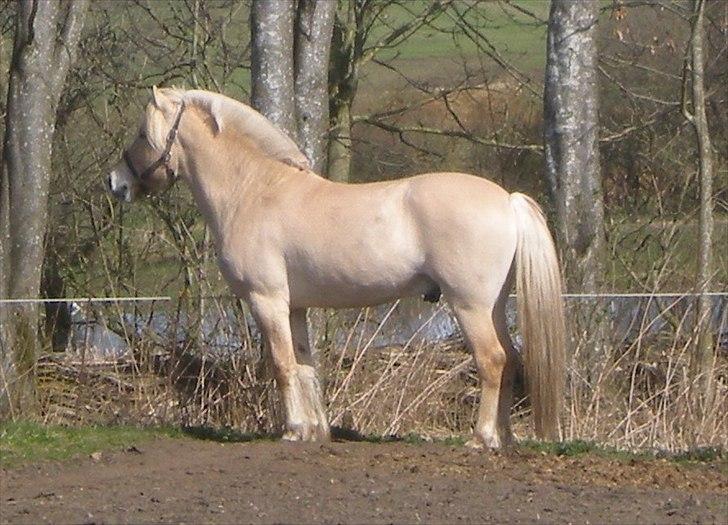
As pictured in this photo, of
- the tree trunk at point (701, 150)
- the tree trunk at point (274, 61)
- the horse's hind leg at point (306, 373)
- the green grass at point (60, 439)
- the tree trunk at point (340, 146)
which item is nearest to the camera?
the green grass at point (60, 439)

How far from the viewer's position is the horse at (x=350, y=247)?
7023mm

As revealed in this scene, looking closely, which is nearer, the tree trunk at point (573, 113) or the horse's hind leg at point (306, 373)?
the horse's hind leg at point (306, 373)

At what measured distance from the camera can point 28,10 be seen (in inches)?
389

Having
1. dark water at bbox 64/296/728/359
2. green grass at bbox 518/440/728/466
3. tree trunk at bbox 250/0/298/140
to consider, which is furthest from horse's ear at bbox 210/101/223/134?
green grass at bbox 518/440/728/466

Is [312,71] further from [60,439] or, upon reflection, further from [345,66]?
[345,66]

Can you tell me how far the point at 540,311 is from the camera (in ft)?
23.3

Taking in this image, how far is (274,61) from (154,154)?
4.21 feet

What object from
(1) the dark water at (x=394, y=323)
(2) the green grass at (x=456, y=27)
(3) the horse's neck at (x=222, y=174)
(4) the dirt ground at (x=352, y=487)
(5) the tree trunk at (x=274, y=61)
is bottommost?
(4) the dirt ground at (x=352, y=487)

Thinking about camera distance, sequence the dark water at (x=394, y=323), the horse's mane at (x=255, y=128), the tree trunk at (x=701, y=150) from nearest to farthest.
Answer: the horse's mane at (x=255, y=128) < the dark water at (x=394, y=323) < the tree trunk at (x=701, y=150)

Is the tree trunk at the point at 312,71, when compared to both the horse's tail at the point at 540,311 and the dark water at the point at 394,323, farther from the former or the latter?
the horse's tail at the point at 540,311

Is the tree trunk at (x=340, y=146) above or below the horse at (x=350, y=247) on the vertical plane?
above

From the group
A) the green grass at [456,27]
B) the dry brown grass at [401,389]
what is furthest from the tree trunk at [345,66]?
the dry brown grass at [401,389]

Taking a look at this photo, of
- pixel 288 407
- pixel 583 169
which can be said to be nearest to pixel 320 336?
pixel 288 407

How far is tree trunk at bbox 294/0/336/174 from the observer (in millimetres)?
9312
